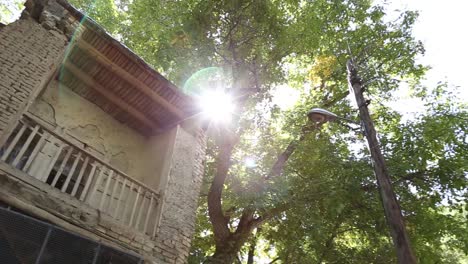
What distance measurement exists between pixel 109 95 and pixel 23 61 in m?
2.49

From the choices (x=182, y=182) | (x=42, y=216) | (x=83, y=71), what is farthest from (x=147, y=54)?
(x=42, y=216)

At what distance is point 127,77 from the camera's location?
801cm

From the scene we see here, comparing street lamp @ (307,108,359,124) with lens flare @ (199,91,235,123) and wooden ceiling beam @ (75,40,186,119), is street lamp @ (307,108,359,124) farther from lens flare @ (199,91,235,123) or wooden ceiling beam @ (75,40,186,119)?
wooden ceiling beam @ (75,40,186,119)

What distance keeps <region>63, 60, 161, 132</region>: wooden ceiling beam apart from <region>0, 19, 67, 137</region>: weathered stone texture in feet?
3.47

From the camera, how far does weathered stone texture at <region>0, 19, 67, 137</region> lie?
5461 millimetres

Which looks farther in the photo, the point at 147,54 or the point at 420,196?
the point at 147,54

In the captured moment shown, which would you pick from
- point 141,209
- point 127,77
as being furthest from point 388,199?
point 127,77

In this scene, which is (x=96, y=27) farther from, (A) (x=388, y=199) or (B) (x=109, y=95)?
(A) (x=388, y=199)

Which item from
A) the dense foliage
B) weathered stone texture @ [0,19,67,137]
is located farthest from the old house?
the dense foliage

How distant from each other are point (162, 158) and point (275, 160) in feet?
19.9

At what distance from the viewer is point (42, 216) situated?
4938 mm

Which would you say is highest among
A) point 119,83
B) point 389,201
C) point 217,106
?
point 217,106

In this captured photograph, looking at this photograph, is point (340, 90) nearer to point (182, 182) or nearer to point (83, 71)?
point (182, 182)

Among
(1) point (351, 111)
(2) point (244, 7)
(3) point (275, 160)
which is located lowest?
(3) point (275, 160)
